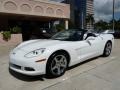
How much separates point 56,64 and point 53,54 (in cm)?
31

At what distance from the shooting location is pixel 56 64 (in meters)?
3.95

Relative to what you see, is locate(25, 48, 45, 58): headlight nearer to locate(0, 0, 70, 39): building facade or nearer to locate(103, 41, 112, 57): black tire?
locate(103, 41, 112, 57): black tire

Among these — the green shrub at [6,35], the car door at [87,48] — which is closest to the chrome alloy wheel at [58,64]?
the car door at [87,48]

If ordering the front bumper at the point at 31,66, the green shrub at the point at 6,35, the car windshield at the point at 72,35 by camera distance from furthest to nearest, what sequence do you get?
the green shrub at the point at 6,35, the car windshield at the point at 72,35, the front bumper at the point at 31,66

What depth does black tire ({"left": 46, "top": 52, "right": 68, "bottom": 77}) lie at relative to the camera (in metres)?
3.76

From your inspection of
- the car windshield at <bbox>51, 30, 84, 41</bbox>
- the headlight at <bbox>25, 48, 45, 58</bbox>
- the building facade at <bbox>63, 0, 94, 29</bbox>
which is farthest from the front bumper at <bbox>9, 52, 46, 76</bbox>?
the building facade at <bbox>63, 0, 94, 29</bbox>

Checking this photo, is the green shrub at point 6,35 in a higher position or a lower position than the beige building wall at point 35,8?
lower

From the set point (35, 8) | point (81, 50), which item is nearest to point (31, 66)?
point (81, 50)

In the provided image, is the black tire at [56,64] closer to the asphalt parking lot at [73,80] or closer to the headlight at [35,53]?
the asphalt parking lot at [73,80]

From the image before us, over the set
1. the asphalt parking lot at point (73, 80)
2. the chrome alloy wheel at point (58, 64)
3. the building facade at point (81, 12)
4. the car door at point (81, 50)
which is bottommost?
the asphalt parking lot at point (73, 80)

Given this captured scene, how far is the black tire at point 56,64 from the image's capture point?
3760 millimetres

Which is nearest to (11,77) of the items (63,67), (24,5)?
(63,67)

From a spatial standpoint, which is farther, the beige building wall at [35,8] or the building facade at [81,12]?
the building facade at [81,12]

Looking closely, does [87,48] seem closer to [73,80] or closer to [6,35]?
[73,80]
